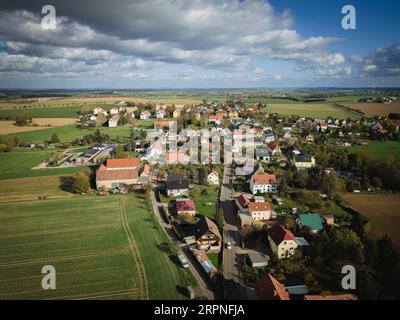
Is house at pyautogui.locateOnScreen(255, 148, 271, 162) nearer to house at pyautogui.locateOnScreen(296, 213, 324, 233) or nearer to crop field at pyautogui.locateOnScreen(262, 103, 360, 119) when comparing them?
house at pyautogui.locateOnScreen(296, 213, 324, 233)

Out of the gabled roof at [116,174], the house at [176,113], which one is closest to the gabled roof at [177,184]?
the gabled roof at [116,174]

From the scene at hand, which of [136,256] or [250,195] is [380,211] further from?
[136,256]

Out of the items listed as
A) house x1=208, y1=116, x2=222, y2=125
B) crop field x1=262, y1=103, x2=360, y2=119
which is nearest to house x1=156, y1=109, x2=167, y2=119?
house x1=208, y1=116, x2=222, y2=125

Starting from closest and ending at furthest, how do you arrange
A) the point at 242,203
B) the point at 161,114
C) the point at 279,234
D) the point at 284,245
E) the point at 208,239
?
the point at 284,245, the point at 279,234, the point at 208,239, the point at 242,203, the point at 161,114

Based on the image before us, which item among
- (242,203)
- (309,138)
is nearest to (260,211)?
(242,203)

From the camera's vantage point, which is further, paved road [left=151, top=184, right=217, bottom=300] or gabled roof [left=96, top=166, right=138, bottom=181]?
gabled roof [left=96, top=166, right=138, bottom=181]

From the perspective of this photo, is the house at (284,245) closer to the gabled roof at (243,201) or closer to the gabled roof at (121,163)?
the gabled roof at (243,201)

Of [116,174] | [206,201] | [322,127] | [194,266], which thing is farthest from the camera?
[322,127]
